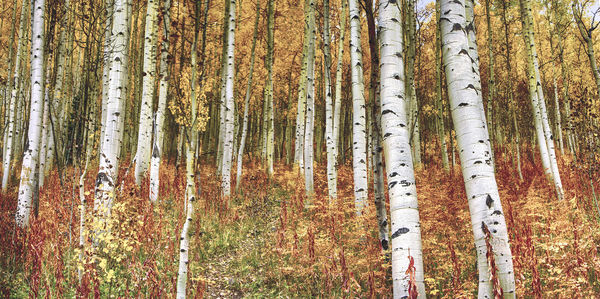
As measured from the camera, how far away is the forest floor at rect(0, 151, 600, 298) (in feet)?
11.0

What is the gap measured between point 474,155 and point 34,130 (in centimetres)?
644

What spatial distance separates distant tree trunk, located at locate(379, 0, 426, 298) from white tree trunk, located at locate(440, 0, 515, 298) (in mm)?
410

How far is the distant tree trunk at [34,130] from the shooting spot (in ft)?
16.6

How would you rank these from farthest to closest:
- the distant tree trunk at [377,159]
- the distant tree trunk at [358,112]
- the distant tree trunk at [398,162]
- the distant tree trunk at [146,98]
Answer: the distant tree trunk at [146,98], the distant tree trunk at [358,112], the distant tree trunk at [377,159], the distant tree trunk at [398,162]


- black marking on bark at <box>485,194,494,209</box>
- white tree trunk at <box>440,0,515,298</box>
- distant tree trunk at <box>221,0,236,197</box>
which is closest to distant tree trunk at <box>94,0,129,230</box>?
distant tree trunk at <box>221,0,236,197</box>

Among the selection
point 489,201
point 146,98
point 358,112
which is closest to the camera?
point 489,201

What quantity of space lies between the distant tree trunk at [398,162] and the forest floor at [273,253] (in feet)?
1.37

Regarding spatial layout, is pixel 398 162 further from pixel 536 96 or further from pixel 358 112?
pixel 536 96

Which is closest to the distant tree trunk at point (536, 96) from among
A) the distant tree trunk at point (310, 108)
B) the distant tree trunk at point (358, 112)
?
the distant tree trunk at point (358, 112)

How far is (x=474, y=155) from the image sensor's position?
2477mm

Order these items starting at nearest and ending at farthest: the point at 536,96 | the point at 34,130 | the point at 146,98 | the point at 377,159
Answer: the point at 377,159
the point at 34,130
the point at 146,98
the point at 536,96

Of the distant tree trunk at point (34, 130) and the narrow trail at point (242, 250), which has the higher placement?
the distant tree trunk at point (34, 130)

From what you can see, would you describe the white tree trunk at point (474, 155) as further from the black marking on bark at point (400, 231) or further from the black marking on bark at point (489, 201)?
the black marking on bark at point (400, 231)

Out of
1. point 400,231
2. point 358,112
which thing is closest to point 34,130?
point 358,112
